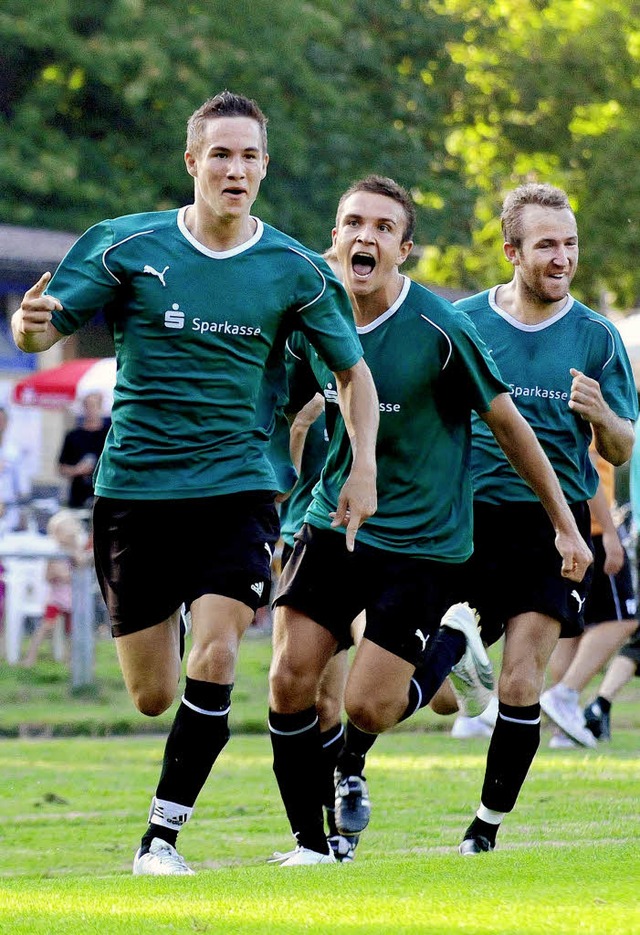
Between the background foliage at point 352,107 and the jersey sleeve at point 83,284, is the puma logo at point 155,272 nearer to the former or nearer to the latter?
the jersey sleeve at point 83,284

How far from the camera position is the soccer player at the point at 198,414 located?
6.72m

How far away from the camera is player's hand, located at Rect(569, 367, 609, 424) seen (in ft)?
24.2

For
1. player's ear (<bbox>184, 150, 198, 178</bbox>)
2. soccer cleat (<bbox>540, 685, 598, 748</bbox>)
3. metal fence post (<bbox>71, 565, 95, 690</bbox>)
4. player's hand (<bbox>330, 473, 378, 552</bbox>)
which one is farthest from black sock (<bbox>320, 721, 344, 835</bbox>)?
metal fence post (<bbox>71, 565, 95, 690</bbox>)

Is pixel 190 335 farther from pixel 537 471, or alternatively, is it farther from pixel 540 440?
pixel 540 440

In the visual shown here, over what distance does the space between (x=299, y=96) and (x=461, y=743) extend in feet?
74.7

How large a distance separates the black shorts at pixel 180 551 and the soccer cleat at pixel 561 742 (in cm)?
592

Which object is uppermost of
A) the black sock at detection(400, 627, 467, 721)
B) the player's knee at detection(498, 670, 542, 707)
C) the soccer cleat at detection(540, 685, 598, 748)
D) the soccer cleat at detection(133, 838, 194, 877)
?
the player's knee at detection(498, 670, 542, 707)

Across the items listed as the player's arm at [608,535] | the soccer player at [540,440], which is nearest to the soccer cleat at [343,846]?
the soccer player at [540,440]

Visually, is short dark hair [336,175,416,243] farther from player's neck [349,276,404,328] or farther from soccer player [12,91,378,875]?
soccer player [12,91,378,875]

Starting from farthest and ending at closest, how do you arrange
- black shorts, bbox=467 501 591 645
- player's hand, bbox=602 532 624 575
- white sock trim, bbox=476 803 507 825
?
player's hand, bbox=602 532 624 575 < black shorts, bbox=467 501 591 645 < white sock trim, bbox=476 803 507 825

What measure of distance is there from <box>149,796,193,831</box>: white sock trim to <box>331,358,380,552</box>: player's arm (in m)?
1.08

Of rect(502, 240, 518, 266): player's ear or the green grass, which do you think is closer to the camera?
the green grass

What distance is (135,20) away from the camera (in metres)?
31.4

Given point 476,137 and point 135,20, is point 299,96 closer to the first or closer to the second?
point 135,20
